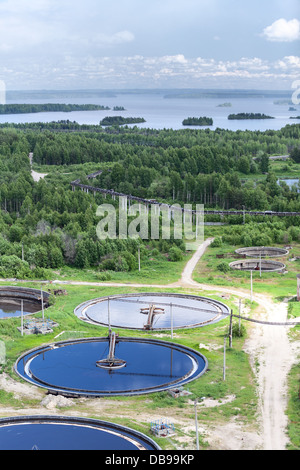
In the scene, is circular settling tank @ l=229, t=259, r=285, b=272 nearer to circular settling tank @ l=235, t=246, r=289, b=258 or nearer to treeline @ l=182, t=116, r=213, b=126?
circular settling tank @ l=235, t=246, r=289, b=258

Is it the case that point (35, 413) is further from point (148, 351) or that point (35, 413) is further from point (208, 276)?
point (208, 276)

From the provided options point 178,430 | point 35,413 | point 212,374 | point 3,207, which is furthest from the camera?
point 3,207

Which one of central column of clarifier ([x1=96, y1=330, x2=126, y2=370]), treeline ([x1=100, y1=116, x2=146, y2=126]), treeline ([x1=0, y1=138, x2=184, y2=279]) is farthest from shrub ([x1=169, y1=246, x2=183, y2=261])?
treeline ([x1=100, y1=116, x2=146, y2=126])

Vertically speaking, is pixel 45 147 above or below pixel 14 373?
above

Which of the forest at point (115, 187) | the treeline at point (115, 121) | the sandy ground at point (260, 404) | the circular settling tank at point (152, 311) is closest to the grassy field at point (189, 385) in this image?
the sandy ground at point (260, 404)

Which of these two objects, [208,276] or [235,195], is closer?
[208,276]

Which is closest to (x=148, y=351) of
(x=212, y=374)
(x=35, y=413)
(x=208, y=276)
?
(x=212, y=374)
